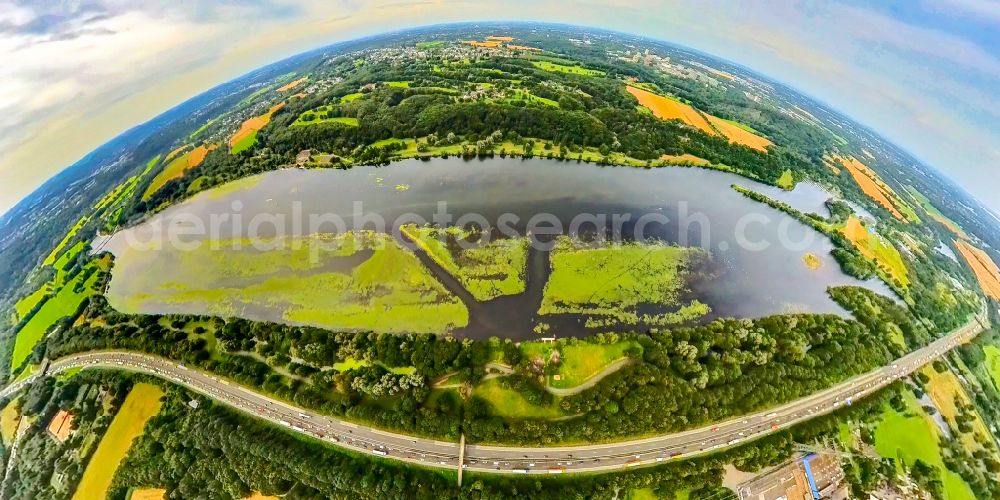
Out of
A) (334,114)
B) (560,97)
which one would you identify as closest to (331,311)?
(334,114)

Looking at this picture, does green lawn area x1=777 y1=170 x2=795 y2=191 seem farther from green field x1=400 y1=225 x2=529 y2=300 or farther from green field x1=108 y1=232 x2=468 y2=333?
green field x1=108 y1=232 x2=468 y2=333

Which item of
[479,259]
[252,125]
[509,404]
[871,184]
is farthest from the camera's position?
[252,125]

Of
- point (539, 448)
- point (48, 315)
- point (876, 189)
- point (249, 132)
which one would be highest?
point (249, 132)

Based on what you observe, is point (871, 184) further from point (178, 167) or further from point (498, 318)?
point (178, 167)

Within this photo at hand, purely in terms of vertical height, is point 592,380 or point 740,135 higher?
point 740,135

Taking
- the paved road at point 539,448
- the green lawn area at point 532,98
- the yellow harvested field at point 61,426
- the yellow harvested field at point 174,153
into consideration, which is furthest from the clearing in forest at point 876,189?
the yellow harvested field at point 174,153

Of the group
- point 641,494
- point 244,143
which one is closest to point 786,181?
point 641,494

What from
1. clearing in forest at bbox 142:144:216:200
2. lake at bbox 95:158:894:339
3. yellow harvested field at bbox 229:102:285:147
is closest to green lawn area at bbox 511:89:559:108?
lake at bbox 95:158:894:339
